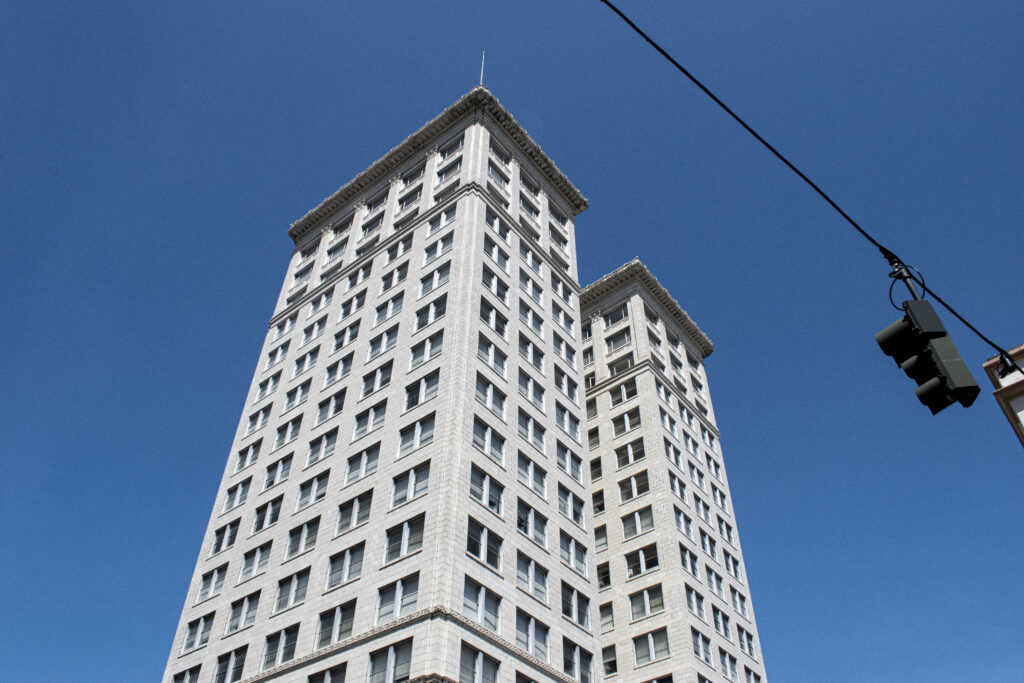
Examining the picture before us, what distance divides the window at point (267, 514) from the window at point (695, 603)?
3269 centimetres

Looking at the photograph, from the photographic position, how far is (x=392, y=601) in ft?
133

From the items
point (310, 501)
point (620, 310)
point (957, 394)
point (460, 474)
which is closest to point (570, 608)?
point (460, 474)

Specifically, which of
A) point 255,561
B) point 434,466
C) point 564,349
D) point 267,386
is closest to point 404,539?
point 434,466

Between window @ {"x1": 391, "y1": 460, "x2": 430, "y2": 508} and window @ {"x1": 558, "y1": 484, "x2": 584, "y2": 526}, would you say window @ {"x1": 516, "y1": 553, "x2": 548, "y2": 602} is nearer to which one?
window @ {"x1": 558, "y1": 484, "x2": 584, "y2": 526}

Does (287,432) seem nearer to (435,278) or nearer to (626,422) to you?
(435,278)

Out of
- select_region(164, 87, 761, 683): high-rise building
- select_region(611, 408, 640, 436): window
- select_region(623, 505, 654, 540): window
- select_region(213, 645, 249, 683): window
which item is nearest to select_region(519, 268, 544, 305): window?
select_region(164, 87, 761, 683): high-rise building

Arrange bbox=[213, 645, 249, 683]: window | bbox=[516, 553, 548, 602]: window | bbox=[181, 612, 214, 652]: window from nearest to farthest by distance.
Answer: bbox=[516, 553, 548, 602]: window
bbox=[213, 645, 249, 683]: window
bbox=[181, 612, 214, 652]: window

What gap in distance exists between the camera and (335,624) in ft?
139

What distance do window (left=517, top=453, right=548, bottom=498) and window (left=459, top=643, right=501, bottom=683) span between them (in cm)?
1308

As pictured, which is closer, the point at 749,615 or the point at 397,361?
the point at 397,361

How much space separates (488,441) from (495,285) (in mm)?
15086

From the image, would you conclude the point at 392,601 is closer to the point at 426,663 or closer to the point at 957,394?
the point at 426,663

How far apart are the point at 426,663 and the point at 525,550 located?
11.4 metres

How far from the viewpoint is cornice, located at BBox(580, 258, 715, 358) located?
90.1 m
